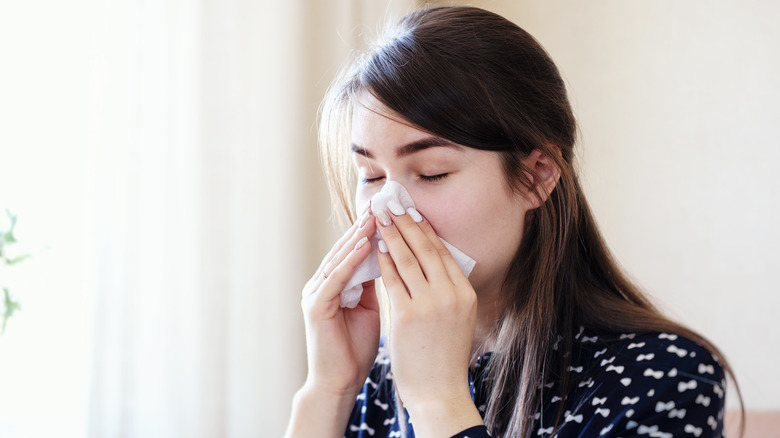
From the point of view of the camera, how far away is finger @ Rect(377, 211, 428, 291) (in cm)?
101

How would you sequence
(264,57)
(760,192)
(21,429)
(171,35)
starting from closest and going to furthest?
(21,429) → (171,35) → (264,57) → (760,192)

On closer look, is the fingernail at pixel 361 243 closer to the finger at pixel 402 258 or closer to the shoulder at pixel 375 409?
the finger at pixel 402 258

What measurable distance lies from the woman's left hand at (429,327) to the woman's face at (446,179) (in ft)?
0.12

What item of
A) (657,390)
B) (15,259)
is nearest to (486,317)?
(657,390)

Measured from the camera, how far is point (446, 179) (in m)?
1.03

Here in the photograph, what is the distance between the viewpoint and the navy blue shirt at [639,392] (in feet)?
3.09

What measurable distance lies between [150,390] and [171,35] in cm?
83

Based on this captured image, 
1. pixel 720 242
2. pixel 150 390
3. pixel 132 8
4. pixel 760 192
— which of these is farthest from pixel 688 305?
pixel 132 8

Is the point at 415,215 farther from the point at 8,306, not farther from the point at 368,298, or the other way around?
the point at 8,306

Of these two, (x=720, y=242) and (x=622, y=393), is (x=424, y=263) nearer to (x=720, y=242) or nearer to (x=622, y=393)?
(x=622, y=393)

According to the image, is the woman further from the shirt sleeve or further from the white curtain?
the white curtain

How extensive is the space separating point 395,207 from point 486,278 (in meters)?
0.20

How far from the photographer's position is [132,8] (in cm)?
156

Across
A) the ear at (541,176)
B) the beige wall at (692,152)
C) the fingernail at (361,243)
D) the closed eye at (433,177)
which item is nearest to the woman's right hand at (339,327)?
the fingernail at (361,243)
